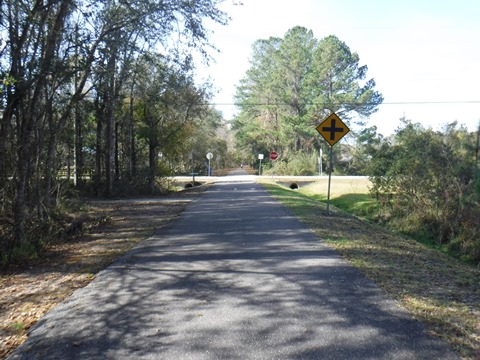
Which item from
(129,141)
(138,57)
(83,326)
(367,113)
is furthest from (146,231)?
(367,113)

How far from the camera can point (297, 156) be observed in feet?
186

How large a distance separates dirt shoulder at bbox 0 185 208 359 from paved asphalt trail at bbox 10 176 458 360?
26 cm

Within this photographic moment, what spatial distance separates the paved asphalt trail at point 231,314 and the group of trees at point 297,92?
47412 millimetres

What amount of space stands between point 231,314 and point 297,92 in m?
56.2

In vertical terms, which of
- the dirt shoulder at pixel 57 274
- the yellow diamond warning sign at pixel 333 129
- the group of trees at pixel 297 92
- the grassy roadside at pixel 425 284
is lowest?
the dirt shoulder at pixel 57 274

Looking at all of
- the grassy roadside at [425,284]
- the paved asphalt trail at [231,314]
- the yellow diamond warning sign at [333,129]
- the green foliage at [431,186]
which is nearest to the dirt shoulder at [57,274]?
the paved asphalt trail at [231,314]

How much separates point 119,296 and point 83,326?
100 cm

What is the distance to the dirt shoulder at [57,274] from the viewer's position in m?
4.95

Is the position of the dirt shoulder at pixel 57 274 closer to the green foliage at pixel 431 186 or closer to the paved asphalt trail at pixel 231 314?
the paved asphalt trail at pixel 231 314

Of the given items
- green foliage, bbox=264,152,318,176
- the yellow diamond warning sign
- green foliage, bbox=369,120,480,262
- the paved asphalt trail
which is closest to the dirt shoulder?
the paved asphalt trail

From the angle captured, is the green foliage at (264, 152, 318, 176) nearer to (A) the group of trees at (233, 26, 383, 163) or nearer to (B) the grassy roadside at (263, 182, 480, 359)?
(A) the group of trees at (233, 26, 383, 163)

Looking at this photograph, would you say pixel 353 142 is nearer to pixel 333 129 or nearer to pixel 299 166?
pixel 299 166

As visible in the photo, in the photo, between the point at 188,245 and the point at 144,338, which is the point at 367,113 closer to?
the point at 188,245

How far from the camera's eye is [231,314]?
4676 millimetres
